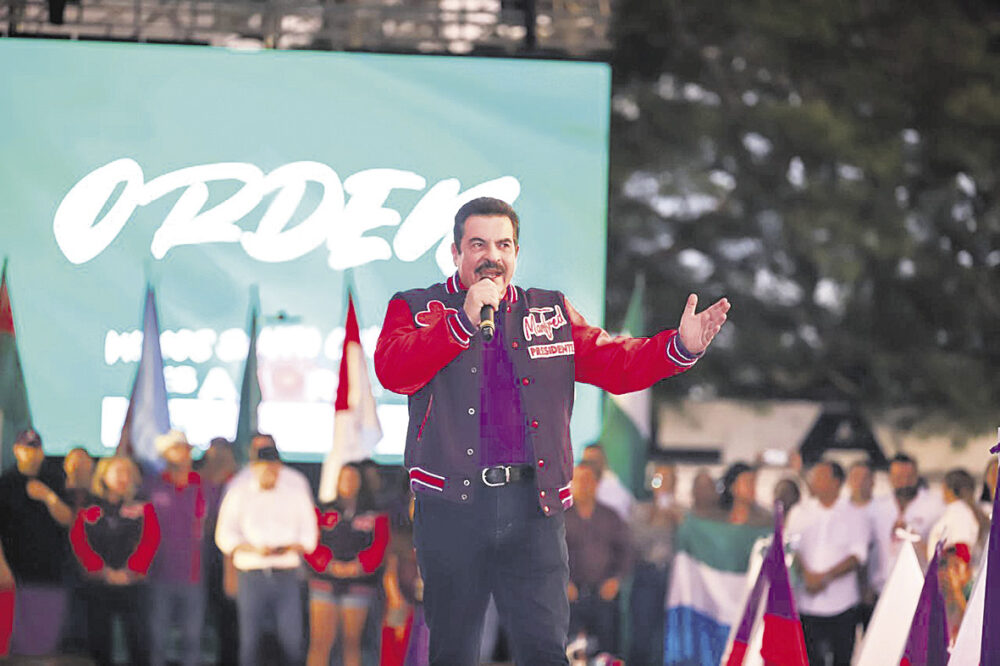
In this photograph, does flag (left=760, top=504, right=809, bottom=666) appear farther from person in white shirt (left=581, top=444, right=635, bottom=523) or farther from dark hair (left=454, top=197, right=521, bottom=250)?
person in white shirt (left=581, top=444, right=635, bottom=523)

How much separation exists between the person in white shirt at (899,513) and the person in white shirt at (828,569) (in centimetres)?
10

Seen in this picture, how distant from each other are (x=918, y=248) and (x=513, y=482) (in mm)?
10620

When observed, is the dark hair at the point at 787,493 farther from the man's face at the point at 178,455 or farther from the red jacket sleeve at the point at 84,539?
the red jacket sleeve at the point at 84,539

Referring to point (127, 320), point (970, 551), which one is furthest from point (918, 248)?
point (127, 320)

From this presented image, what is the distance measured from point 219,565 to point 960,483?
13.9ft

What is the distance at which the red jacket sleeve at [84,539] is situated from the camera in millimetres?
7348

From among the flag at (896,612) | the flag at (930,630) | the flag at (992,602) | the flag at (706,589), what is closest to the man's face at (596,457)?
the flag at (706,589)

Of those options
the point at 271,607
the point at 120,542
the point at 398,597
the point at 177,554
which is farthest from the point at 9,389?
the point at 398,597

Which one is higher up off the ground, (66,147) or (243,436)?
(66,147)

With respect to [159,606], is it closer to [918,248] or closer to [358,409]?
[358,409]

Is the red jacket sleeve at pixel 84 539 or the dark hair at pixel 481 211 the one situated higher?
the dark hair at pixel 481 211

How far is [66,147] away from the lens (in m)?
7.44

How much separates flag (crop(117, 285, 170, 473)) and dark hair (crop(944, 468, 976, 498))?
4.43m

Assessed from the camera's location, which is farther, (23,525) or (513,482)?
(23,525)
